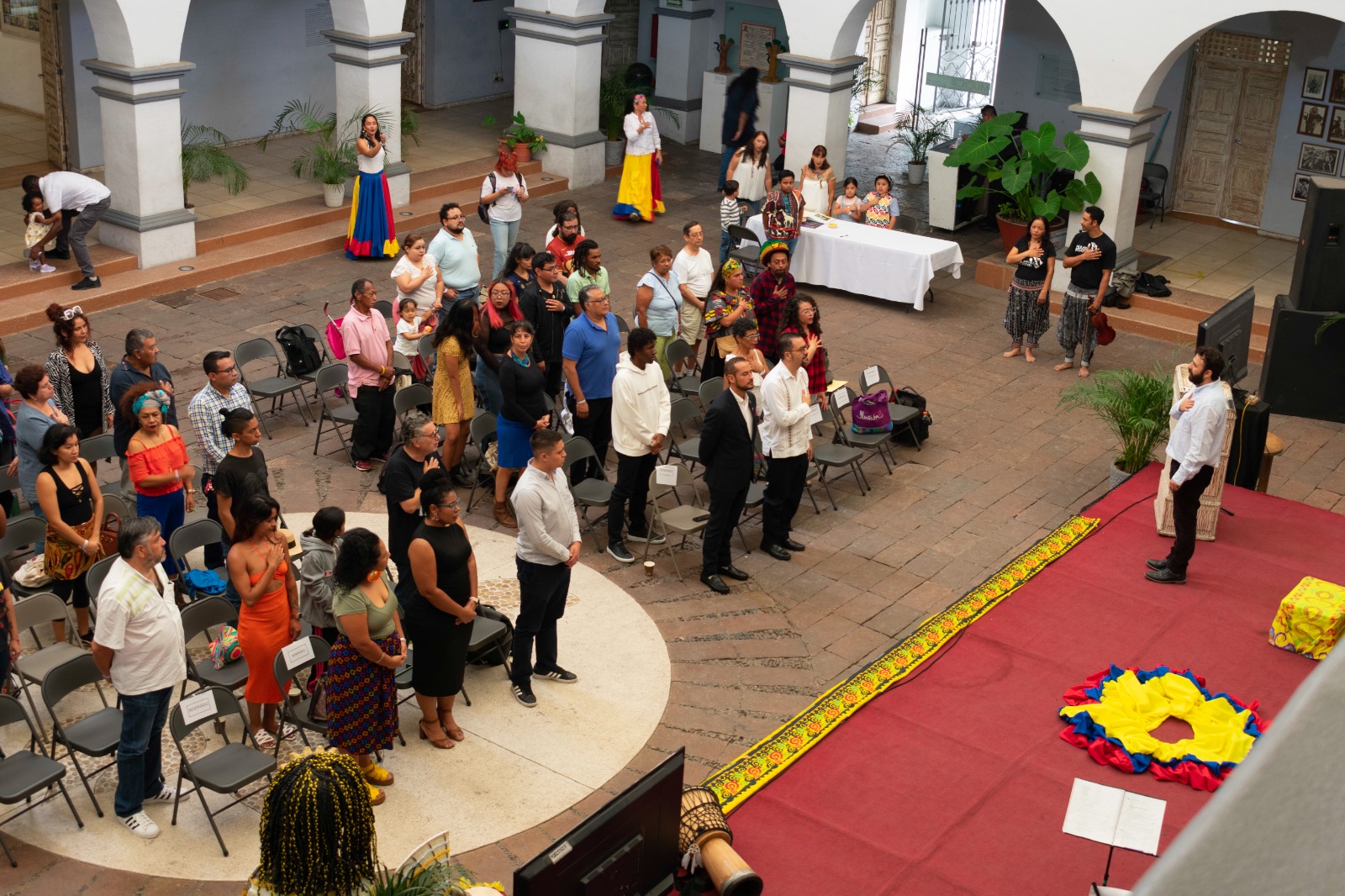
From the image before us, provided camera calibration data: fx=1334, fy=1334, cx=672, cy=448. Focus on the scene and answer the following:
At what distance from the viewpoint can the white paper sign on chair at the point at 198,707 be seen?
6145 millimetres

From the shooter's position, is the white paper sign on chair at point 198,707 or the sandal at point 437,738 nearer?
the white paper sign on chair at point 198,707

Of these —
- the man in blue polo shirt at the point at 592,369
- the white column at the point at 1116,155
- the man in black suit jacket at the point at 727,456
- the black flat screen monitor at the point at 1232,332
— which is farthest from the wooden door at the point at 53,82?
the black flat screen monitor at the point at 1232,332

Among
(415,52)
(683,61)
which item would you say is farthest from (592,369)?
(415,52)

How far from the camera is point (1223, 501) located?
407 inches

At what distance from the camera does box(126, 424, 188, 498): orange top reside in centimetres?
776

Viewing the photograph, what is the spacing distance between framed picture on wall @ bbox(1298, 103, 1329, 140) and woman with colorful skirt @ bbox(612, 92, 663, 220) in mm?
8209

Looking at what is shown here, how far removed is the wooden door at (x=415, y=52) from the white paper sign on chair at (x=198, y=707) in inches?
632

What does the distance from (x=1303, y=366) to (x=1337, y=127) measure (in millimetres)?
6263

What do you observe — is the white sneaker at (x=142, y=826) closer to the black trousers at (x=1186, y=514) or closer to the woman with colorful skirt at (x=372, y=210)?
the black trousers at (x=1186, y=514)

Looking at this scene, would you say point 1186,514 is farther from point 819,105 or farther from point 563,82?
point 563,82

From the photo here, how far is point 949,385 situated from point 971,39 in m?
12.1

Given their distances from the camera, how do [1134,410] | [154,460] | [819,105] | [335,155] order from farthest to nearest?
1. [819,105]
2. [335,155]
3. [1134,410]
4. [154,460]

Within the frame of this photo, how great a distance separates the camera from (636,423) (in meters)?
8.86

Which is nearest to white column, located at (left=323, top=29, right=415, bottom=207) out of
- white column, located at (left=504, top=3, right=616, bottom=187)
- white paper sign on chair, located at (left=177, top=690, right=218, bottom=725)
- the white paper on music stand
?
white column, located at (left=504, top=3, right=616, bottom=187)
